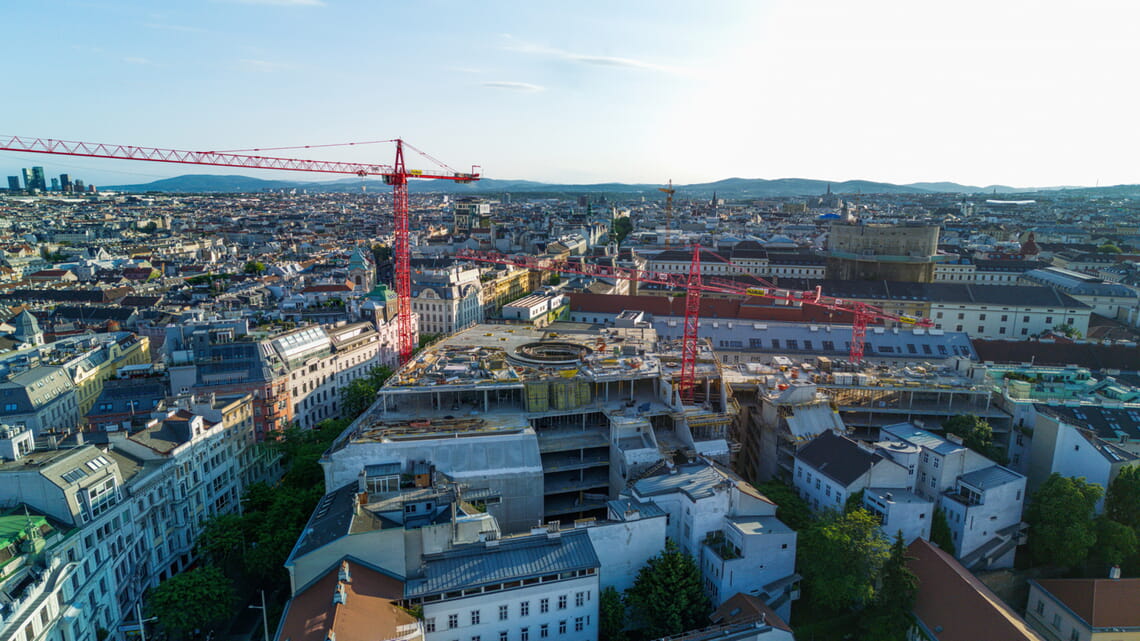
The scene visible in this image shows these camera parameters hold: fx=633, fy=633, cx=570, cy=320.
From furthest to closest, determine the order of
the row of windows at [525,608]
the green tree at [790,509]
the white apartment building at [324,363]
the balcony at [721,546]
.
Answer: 1. the white apartment building at [324,363]
2. the green tree at [790,509]
3. the balcony at [721,546]
4. the row of windows at [525,608]

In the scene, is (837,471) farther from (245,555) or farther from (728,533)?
(245,555)

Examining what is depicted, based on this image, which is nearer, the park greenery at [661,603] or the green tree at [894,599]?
the park greenery at [661,603]

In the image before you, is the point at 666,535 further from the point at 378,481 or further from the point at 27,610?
the point at 27,610

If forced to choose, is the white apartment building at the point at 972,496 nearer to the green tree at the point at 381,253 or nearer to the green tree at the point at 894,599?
the green tree at the point at 894,599

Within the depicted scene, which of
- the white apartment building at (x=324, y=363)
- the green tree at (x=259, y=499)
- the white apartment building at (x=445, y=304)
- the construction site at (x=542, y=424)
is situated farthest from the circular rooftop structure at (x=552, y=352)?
the white apartment building at (x=445, y=304)

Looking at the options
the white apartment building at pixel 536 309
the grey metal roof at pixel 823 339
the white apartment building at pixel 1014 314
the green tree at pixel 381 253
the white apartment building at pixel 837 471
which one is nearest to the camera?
the white apartment building at pixel 837 471

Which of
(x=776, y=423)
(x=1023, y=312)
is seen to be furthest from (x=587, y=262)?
(x=776, y=423)
